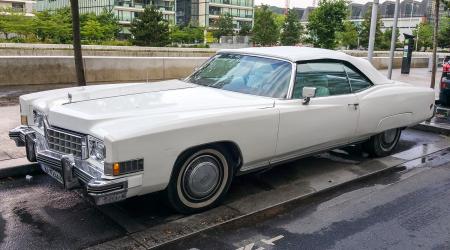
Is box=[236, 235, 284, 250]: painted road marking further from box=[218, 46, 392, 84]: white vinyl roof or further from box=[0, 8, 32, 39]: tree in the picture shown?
box=[0, 8, 32, 39]: tree

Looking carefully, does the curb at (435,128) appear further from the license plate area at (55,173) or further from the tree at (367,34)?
the tree at (367,34)

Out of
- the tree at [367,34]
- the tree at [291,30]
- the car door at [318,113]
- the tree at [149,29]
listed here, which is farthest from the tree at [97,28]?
the car door at [318,113]

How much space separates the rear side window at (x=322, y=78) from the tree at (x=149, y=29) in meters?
42.5

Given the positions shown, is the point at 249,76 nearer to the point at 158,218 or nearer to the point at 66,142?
the point at 158,218

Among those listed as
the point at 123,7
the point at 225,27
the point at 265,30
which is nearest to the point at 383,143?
the point at 265,30

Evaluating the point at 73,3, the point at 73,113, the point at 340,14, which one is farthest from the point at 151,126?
the point at 340,14

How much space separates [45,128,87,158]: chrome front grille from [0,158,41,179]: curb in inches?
50.4

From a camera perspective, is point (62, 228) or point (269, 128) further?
point (269, 128)

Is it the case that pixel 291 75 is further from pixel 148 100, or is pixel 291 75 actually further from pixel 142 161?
pixel 142 161

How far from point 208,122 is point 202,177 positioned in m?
0.54

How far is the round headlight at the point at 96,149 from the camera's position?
3464 mm

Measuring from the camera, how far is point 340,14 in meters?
29.3

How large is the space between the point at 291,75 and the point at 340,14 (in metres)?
26.3

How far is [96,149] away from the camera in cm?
354
